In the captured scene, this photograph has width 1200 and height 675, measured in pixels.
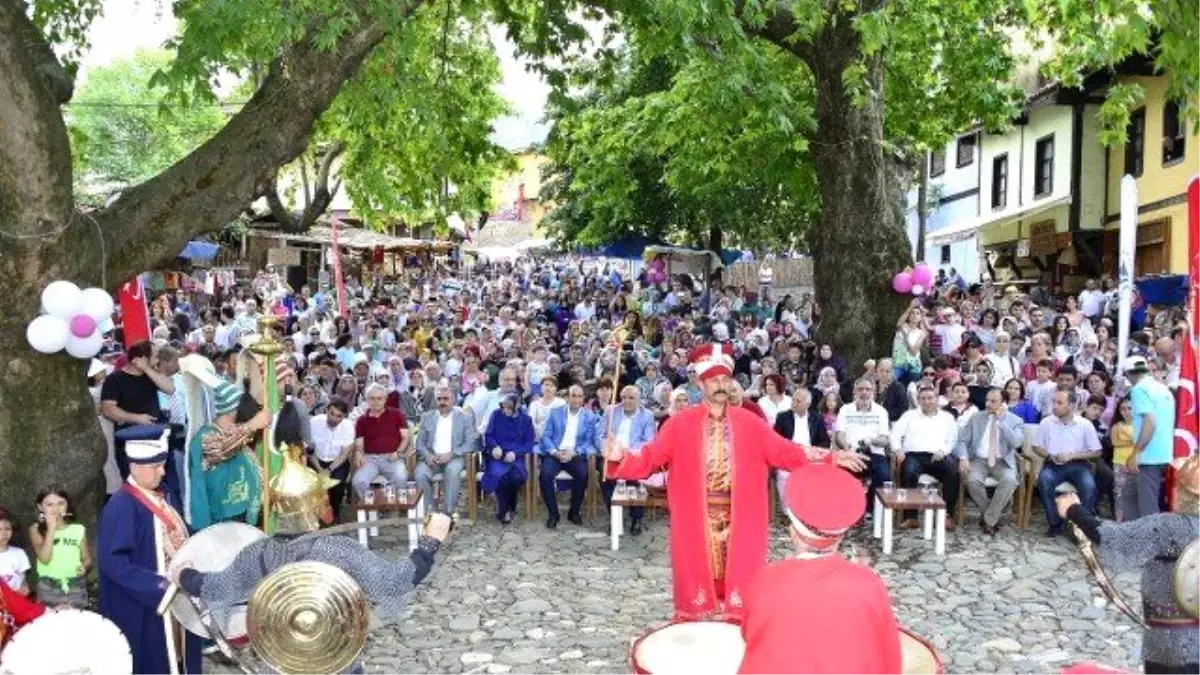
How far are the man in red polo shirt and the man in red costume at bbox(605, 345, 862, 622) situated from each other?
5.17 m

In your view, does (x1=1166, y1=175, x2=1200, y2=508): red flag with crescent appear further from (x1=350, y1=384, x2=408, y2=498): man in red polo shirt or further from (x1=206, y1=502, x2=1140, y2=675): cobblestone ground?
(x1=350, y1=384, x2=408, y2=498): man in red polo shirt

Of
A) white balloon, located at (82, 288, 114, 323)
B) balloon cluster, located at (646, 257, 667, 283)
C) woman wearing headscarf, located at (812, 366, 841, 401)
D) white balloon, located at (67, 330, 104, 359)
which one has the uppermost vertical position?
balloon cluster, located at (646, 257, 667, 283)

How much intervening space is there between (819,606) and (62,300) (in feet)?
18.2

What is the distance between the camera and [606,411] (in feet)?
40.0

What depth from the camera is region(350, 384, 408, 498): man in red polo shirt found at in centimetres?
1159

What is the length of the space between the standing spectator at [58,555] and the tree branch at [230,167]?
5.34ft

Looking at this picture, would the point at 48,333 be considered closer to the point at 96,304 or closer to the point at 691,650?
the point at 96,304

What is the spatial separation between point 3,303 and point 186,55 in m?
2.06

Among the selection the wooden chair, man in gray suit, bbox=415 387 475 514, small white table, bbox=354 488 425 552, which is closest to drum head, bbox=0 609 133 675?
small white table, bbox=354 488 425 552

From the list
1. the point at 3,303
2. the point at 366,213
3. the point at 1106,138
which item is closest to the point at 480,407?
the point at 366,213

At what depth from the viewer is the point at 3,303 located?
7.57 metres

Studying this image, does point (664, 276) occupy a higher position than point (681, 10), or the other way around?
point (681, 10)

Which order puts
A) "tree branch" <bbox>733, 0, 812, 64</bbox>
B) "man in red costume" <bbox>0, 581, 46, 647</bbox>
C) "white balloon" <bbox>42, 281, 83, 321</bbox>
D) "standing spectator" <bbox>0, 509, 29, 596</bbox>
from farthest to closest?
"tree branch" <bbox>733, 0, 812, 64</bbox> → "white balloon" <bbox>42, 281, 83, 321</bbox> → "standing spectator" <bbox>0, 509, 29, 596</bbox> → "man in red costume" <bbox>0, 581, 46, 647</bbox>

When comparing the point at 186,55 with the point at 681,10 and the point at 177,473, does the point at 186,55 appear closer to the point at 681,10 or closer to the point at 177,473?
the point at 177,473
